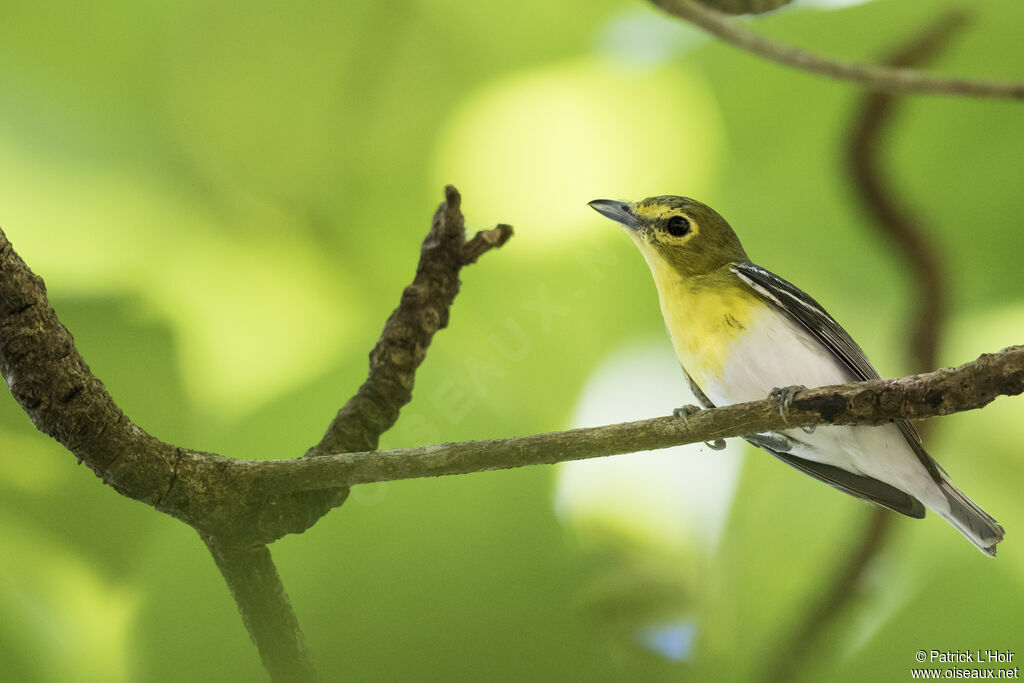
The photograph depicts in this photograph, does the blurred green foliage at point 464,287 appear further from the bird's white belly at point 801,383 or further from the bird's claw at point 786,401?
the bird's claw at point 786,401

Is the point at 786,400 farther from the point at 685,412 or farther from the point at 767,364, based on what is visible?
the point at 767,364

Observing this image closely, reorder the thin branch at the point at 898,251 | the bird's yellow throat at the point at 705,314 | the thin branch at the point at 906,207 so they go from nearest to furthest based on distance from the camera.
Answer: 1. the bird's yellow throat at the point at 705,314
2. the thin branch at the point at 898,251
3. the thin branch at the point at 906,207

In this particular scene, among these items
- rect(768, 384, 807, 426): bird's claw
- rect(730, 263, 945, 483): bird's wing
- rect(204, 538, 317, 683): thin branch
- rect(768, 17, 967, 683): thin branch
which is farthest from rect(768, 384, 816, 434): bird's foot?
rect(768, 17, 967, 683): thin branch

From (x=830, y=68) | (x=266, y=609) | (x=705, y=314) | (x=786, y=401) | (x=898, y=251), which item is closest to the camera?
(x=786, y=401)

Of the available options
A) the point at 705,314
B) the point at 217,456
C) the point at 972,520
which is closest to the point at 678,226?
the point at 705,314

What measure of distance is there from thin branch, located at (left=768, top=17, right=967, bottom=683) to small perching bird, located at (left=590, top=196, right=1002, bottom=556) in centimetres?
34

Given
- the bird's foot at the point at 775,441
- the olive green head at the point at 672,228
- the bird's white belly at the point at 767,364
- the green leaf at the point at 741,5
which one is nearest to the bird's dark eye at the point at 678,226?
the olive green head at the point at 672,228

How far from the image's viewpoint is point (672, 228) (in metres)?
1.18

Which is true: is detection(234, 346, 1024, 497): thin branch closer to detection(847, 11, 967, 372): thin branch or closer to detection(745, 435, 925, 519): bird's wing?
detection(745, 435, 925, 519): bird's wing

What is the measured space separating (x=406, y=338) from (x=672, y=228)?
0.41 metres

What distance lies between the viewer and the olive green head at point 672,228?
46.3 inches

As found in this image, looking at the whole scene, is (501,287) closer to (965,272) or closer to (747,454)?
(747,454)

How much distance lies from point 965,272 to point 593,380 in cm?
75

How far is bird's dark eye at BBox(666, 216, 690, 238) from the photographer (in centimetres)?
118
